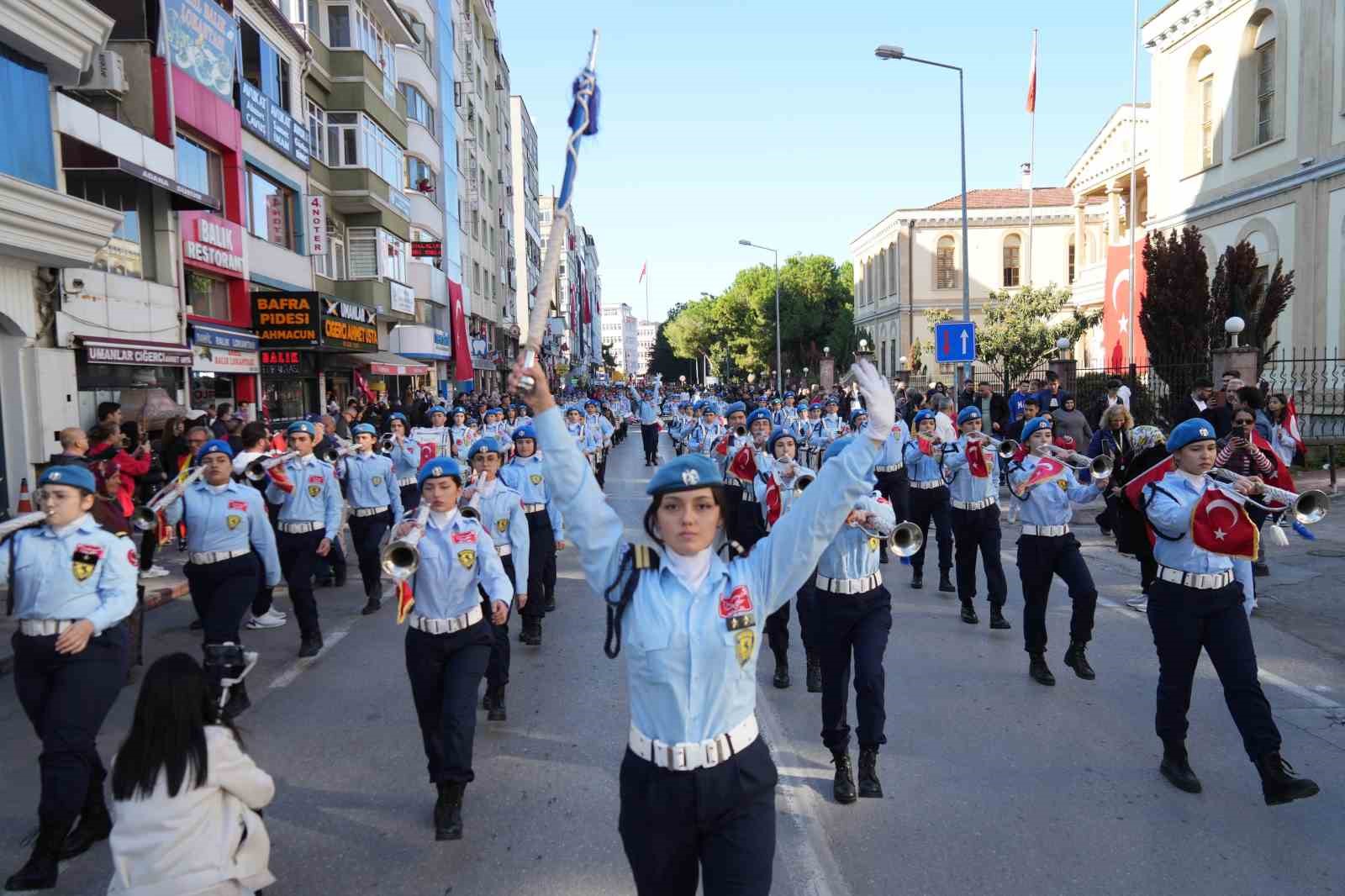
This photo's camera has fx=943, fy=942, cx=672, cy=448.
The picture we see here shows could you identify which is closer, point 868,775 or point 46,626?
point 46,626

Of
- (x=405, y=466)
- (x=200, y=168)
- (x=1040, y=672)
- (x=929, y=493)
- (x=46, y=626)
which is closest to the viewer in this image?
(x=46, y=626)

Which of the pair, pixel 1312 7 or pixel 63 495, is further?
pixel 1312 7

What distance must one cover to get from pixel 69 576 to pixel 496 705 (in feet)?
9.12

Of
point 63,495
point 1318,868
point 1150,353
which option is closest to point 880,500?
point 1318,868

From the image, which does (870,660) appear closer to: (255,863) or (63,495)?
(255,863)

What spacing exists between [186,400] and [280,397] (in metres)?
5.90

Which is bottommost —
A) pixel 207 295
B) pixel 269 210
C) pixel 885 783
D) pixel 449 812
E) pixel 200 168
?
pixel 885 783

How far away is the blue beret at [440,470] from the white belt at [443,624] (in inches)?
29.2

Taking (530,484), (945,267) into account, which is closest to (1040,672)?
(530,484)

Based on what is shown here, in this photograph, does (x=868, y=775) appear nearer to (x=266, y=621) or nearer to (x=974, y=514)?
(x=974, y=514)

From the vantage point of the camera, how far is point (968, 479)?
8805 mm

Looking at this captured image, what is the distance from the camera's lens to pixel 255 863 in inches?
122

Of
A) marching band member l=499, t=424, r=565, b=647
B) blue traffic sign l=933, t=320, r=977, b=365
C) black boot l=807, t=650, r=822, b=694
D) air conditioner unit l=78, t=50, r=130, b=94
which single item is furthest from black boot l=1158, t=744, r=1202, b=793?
air conditioner unit l=78, t=50, r=130, b=94

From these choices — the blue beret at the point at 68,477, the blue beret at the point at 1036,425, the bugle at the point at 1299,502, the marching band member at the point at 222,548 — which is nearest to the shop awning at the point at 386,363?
the marching band member at the point at 222,548
